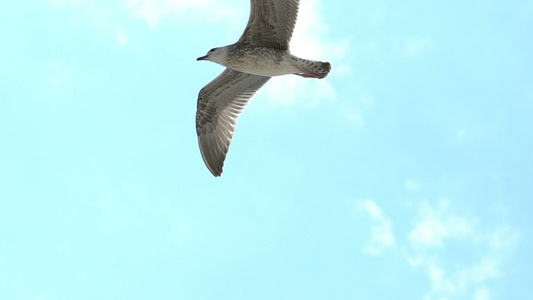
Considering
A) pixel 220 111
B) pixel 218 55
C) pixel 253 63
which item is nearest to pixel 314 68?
pixel 253 63

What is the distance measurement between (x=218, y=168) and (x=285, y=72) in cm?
187

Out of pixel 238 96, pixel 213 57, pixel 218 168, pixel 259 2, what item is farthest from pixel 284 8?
pixel 218 168

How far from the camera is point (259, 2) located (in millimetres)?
9359

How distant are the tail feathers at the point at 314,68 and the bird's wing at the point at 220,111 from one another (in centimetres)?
120

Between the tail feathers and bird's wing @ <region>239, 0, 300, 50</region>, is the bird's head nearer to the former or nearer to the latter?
bird's wing @ <region>239, 0, 300, 50</region>

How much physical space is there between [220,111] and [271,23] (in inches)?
76.4

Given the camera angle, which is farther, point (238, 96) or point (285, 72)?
point (238, 96)

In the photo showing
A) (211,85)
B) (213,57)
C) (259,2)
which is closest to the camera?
(259,2)

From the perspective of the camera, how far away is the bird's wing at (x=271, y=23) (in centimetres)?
944

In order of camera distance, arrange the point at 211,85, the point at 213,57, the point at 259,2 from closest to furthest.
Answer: the point at 259,2 → the point at 213,57 → the point at 211,85

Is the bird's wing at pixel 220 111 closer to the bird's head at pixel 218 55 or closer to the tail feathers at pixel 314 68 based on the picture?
the bird's head at pixel 218 55

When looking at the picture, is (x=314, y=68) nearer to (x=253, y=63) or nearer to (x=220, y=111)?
(x=253, y=63)

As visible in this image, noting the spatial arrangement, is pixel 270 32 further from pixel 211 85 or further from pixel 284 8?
pixel 211 85

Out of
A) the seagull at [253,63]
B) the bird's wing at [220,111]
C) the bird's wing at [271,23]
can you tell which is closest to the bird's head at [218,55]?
the seagull at [253,63]
